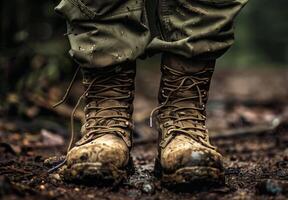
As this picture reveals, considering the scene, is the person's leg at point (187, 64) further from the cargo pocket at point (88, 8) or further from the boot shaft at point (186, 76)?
the cargo pocket at point (88, 8)

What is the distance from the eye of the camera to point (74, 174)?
1.90m

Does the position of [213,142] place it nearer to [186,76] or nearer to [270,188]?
[186,76]

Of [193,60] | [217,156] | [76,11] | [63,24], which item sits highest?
[63,24]

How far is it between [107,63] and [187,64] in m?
0.32

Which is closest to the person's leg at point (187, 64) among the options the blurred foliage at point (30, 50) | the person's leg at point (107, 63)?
the person's leg at point (107, 63)

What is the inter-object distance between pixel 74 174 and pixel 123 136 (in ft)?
0.92

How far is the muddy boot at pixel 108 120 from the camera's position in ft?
6.32

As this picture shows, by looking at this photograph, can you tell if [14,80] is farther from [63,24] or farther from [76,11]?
[76,11]

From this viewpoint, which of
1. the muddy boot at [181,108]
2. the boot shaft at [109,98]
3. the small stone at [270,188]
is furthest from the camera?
the boot shaft at [109,98]

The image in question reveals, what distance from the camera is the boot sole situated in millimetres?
1866

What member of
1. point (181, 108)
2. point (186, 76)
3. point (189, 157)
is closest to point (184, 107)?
point (181, 108)

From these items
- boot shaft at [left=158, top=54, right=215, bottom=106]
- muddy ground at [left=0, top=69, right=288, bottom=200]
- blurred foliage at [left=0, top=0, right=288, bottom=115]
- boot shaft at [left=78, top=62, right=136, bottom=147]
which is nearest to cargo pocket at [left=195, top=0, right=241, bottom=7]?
boot shaft at [left=158, top=54, right=215, bottom=106]

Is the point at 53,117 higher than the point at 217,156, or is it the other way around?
the point at 53,117

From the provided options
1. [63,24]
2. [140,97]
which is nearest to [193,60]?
[63,24]
